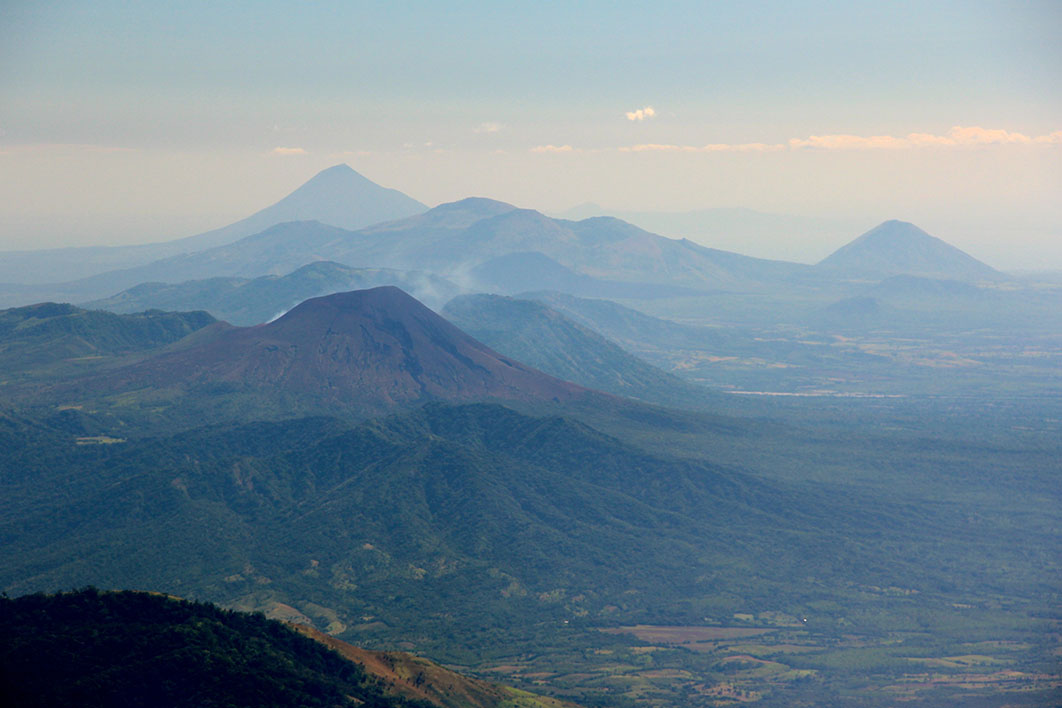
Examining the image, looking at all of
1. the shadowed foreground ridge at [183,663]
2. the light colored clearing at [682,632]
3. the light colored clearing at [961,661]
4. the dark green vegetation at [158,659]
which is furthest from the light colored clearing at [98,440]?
the light colored clearing at [961,661]

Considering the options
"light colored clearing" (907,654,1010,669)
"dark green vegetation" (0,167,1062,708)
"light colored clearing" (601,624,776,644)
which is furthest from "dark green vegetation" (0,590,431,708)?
"light colored clearing" (907,654,1010,669)

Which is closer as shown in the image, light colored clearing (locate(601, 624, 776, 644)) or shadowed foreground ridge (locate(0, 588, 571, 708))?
shadowed foreground ridge (locate(0, 588, 571, 708))

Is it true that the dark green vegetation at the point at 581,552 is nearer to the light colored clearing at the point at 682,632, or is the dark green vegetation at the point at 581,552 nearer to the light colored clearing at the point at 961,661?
the light colored clearing at the point at 961,661

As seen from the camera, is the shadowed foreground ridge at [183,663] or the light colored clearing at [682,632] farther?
the light colored clearing at [682,632]

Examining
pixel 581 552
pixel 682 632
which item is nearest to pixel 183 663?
pixel 682 632

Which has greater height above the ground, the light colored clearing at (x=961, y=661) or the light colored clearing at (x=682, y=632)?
the light colored clearing at (x=682, y=632)

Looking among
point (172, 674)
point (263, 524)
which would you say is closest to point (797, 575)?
point (263, 524)

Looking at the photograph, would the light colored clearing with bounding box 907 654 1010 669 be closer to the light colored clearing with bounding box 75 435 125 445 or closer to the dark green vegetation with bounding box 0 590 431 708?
the dark green vegetation with bounding box 0 590 431 708
